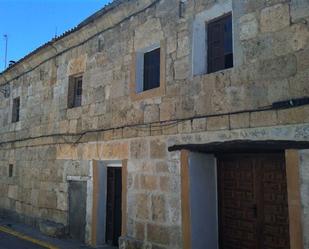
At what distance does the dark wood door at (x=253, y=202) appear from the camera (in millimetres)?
4961

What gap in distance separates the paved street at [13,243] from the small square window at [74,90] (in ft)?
A: 10.5

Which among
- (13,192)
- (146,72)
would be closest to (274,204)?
(146,72)

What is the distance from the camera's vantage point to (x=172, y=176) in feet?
19.2

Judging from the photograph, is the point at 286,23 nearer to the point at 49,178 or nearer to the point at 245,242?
the point at 245,242

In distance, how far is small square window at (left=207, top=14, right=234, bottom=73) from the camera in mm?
→ 5519

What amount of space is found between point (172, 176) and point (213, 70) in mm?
1763

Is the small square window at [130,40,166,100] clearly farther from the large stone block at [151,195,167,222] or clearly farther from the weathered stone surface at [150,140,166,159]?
the large stone block at [151,195,167,222]

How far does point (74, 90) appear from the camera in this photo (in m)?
8.98

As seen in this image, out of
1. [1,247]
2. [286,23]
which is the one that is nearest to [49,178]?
[1,247]

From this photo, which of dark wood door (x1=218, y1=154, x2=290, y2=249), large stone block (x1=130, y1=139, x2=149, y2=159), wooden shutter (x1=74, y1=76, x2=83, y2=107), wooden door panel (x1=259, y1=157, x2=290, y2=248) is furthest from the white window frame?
wooden door panel (x1=259, y1=157, x2=290, y2=248)

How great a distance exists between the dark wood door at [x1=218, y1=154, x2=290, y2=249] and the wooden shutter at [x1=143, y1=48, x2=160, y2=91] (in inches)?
75.5

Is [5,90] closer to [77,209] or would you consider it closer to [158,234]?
[77,209]

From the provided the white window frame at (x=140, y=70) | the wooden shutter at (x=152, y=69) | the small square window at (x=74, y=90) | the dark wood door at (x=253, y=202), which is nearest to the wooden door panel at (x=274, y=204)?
the dark wood door at (x=253, y=202)

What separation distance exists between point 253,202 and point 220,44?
238cm
